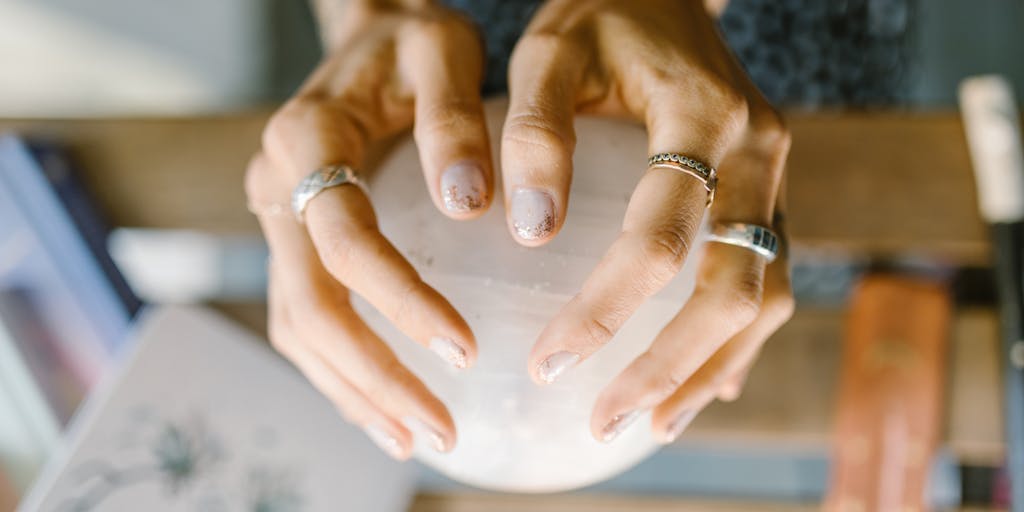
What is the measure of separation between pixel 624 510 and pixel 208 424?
0.39 m

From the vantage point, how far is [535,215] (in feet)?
1.12

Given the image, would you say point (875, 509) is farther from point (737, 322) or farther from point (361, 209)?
point (361, 209)

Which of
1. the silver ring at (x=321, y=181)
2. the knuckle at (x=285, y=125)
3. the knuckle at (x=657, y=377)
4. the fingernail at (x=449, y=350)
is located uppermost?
the knuckle at (x=285, y=125)

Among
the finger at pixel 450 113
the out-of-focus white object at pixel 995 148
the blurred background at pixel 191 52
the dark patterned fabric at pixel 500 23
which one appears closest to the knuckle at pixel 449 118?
the finger at pixel 450 113

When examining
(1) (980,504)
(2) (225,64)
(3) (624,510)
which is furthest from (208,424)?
(1) (980,504)

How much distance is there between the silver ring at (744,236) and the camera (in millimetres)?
406

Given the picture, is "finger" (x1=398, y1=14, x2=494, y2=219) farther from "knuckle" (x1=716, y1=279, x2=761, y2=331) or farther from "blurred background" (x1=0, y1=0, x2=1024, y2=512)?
"blurred background" (x1=0, y1=0, x2=1024, y2=512)

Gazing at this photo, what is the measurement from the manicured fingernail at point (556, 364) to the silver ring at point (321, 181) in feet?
0.39

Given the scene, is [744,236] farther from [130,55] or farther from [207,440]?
[130,55]

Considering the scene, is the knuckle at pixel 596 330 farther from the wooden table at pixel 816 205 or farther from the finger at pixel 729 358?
the wooden table at pixel 816 205

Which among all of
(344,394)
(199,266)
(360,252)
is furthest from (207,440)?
(199,266)

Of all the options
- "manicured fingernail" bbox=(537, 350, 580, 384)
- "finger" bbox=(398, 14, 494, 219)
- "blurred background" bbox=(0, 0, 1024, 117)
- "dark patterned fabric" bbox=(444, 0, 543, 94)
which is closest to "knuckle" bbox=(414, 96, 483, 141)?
"finger" bbox=(398, 14, 494, 219)

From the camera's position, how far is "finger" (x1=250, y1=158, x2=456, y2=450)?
15.7 inches

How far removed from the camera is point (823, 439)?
0.74 meters
